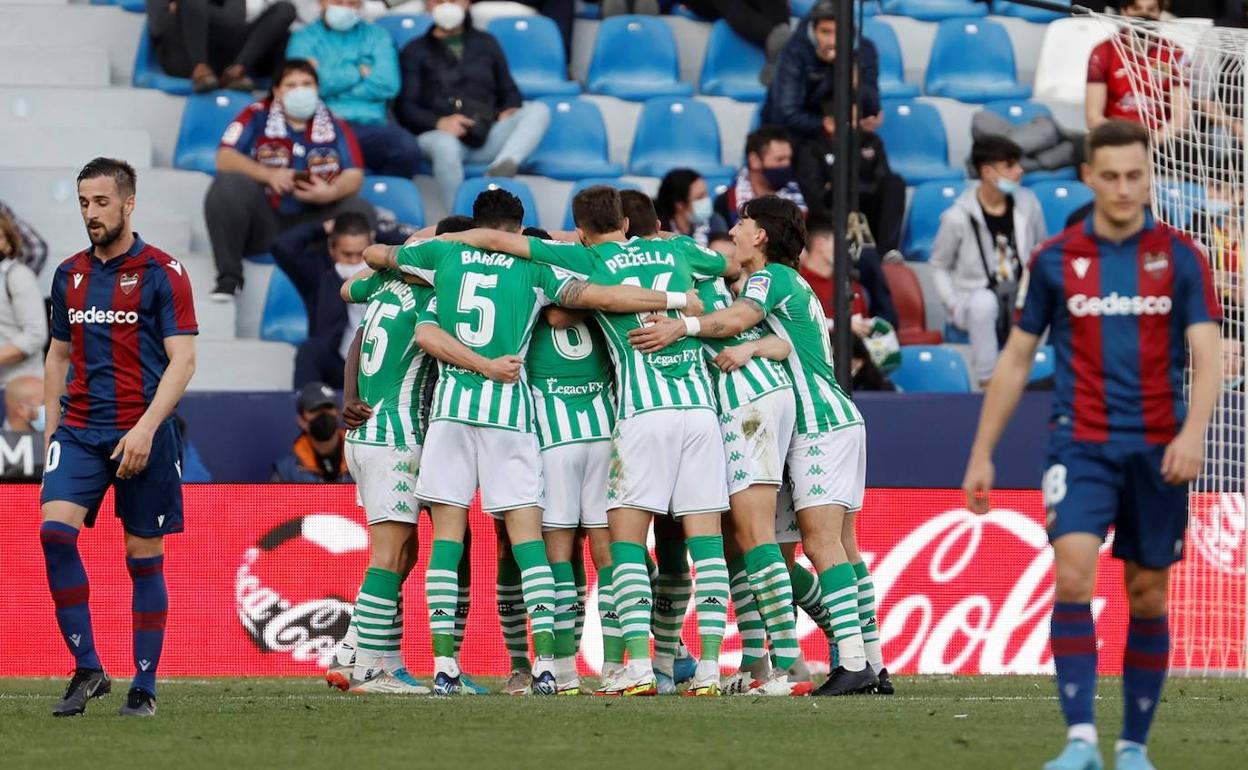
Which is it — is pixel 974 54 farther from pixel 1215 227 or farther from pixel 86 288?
pixel 86 288

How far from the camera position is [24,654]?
10750mm

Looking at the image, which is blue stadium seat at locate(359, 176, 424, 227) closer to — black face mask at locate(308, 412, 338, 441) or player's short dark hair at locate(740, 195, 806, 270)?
black face mask at locate(308, 412, 338, 441)

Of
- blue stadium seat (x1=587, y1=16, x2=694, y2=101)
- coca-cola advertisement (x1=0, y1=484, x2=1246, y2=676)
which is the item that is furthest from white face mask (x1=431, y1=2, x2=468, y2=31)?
coca-cola advertisement (x1=0, y1=484, x2=1246, y2=676)

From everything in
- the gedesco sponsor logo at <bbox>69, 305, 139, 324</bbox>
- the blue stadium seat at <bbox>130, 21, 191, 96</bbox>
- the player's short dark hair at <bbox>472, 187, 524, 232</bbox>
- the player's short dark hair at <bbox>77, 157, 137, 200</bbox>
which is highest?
the blue stadium seat at <bbox>130, 21, 191, 96</bbox>

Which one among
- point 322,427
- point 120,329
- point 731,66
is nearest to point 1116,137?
point 120,329

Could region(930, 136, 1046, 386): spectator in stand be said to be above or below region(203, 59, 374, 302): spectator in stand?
below

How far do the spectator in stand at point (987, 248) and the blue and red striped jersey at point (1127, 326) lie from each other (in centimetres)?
779

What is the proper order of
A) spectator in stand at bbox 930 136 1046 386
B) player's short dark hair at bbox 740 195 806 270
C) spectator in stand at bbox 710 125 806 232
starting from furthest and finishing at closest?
spectator in stand at bbox 710 125 806 232 < spectator in stand at bbox 930 136 1046 386 < player's short dark hair at bbox 740 195 806 270

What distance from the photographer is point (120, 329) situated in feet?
24.2

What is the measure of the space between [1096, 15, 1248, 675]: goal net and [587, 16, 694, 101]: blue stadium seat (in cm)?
540

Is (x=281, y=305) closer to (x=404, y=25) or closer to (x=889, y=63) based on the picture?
(x=404, y=25)

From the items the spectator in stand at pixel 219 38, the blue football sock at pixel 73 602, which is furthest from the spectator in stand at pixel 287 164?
the blue football sock at pixel 73 602

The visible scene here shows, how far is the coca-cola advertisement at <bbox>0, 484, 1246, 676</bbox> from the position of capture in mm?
10742

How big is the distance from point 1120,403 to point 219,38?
1030 centimetres
